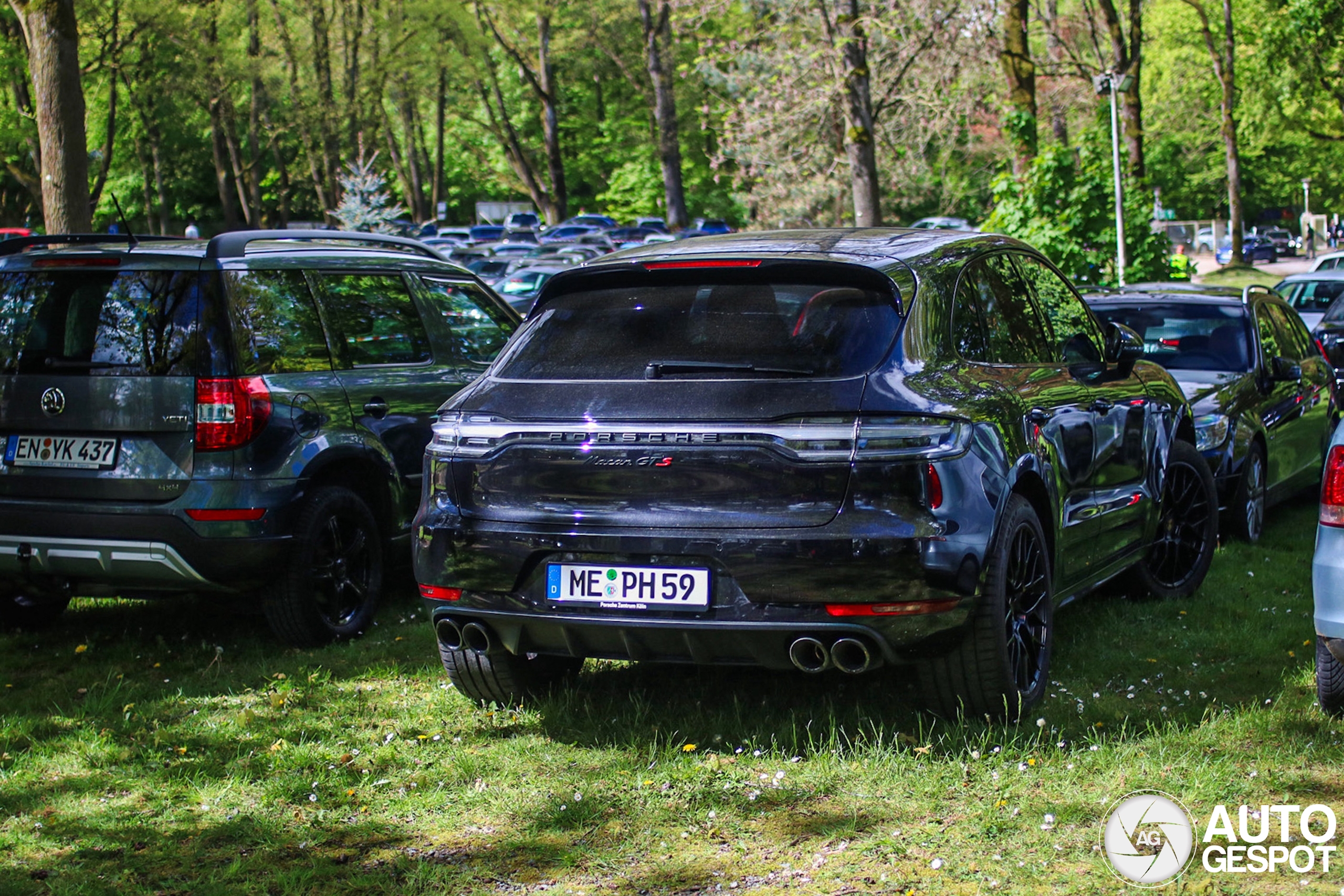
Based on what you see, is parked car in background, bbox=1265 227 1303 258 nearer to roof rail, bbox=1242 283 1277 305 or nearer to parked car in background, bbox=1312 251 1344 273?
parked car in background, bbox=1312 251 1344 273

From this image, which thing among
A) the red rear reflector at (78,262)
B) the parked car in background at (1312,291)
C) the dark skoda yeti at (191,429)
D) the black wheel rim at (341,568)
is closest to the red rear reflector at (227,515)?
the dark skoda yeti at (191,429)

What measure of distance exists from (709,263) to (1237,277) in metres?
44.1

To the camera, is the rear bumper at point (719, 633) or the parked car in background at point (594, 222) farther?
the parked car in background at point (594, 222)

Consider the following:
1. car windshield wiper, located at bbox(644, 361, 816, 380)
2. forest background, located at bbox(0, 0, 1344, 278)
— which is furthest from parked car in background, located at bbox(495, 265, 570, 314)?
car windshield wiper, located at bbox(644, 361, 816, 380)

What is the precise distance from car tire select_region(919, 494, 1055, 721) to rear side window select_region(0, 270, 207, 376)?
3387mm

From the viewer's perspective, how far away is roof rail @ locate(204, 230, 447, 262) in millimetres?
6434

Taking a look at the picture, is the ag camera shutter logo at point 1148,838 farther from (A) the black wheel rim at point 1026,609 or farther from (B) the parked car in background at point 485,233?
(B) the parked car in background at point 485,233

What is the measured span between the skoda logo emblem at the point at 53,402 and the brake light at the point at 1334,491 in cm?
493

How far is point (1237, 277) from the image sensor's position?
45.3 m

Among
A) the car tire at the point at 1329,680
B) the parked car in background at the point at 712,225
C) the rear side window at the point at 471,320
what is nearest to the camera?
the car tire at the point at 1329,680

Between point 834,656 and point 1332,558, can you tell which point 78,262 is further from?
point 1332,558

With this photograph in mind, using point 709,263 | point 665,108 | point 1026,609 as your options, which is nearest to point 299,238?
point 709,263

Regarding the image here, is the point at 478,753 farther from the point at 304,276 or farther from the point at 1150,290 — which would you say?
the point at 1150,290

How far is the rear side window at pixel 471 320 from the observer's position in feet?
25.5
